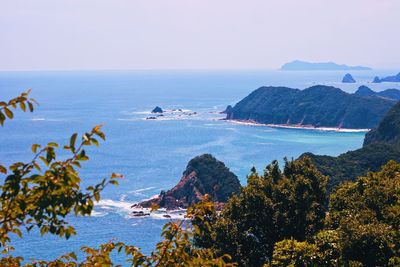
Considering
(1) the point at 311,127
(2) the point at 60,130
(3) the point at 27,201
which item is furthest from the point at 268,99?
(3) the point at 27,201

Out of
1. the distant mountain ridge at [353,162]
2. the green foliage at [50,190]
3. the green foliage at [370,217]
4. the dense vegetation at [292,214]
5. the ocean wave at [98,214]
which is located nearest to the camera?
the green foliage at [50,190]

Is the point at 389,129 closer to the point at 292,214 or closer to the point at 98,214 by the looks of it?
the point at 98,214

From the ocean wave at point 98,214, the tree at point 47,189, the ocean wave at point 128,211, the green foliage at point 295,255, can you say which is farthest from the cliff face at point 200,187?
the tree at point 47,189

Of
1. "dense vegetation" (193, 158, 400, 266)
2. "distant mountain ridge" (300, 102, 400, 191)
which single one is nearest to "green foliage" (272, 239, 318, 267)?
"dense vegetation" (193, 158, 400, 266)

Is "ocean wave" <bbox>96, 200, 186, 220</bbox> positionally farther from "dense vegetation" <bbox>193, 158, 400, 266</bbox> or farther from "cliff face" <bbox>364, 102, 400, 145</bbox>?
"cliff face" <bbox>364, 102, 400, 145</bbox>

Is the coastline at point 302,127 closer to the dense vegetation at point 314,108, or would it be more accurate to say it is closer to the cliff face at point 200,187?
the dense vegetation at point 314,108

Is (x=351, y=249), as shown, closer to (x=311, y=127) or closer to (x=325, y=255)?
(x=325, y=255)
